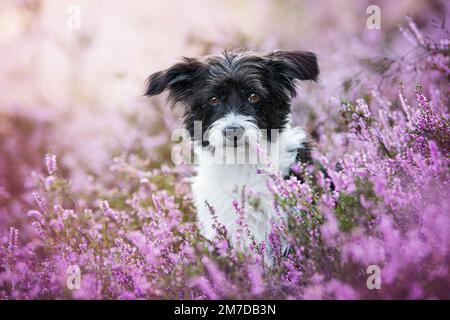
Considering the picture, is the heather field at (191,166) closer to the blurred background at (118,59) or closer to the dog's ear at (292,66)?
the blurred background at (118,59)

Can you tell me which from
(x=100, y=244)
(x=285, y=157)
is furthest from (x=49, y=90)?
(x=285, y=157)

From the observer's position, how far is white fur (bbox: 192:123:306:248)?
414 centimetres

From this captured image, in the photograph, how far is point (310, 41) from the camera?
998cm

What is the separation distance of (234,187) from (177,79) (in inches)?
39.0

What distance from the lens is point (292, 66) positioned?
4262mm

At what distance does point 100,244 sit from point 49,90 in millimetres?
5247

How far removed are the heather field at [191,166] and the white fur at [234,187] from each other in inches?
9.8

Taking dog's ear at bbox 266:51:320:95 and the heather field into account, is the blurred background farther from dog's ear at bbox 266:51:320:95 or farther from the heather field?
dog's ear at bbox 266:51:320:95

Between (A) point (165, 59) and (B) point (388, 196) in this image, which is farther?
(A) point (165, 59)

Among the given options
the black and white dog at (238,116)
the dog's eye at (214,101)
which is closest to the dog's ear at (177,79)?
the black and white dog at (238,116)

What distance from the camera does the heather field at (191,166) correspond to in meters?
2.96

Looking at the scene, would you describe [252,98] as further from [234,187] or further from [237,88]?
[234,187]

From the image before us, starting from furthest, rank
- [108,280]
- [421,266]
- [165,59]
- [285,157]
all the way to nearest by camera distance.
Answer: [165,59] → [285,157] → [108,280] → [421,266]
